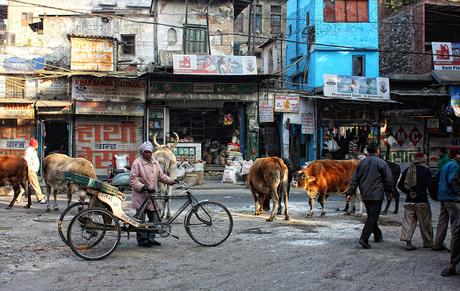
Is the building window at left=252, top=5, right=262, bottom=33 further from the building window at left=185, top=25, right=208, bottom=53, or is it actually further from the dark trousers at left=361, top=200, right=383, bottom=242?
the dark trousers at left=361, top=200, right=383, bottom=242

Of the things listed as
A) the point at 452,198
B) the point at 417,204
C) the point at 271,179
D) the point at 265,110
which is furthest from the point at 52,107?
the point at 452,198

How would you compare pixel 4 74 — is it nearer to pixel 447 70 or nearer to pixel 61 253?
pixel 61 253

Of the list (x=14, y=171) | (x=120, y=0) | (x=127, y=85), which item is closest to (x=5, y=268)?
(x=14, y=171)

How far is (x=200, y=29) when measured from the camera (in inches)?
1010

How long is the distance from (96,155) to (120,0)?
20.0 metres

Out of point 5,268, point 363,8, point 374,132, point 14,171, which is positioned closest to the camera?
point 5,268

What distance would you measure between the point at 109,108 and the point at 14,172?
8.82m

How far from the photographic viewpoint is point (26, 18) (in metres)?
37.1

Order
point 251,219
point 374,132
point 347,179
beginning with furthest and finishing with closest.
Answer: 1. point 374,132
2. point 347,179
3. point 251,219

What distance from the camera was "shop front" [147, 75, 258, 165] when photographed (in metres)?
21.8

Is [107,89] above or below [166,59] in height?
below

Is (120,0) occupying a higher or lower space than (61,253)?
higher

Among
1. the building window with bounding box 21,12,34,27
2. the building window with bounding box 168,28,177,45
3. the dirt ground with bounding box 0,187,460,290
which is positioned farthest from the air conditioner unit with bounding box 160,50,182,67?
the building window with bounding box 21,12,34,27

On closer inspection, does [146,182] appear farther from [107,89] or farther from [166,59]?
[166,59]
